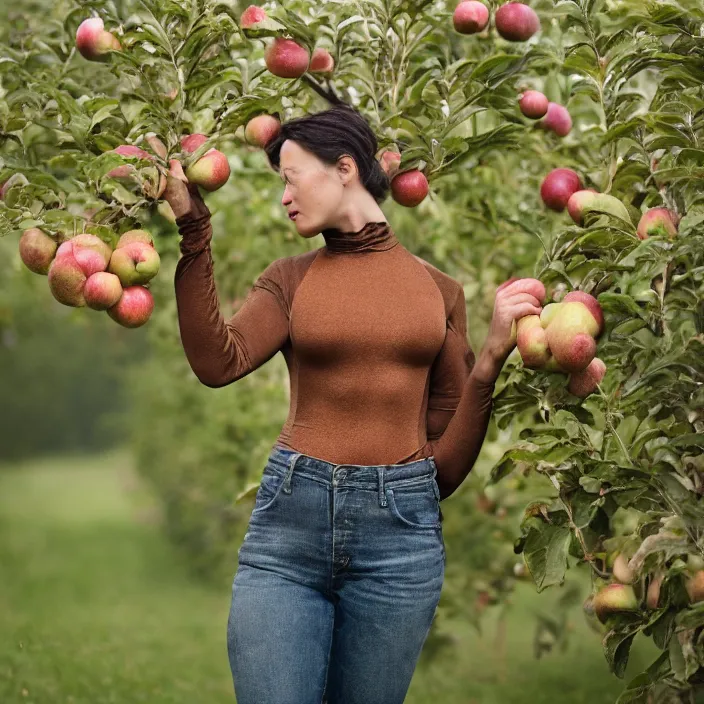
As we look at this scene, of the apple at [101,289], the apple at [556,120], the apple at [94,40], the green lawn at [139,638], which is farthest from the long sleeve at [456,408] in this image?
the green lawn at [139,638]

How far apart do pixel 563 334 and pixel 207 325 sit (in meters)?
0.68

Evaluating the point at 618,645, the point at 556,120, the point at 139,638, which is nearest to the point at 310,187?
the point at 556,120

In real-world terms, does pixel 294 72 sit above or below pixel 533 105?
above

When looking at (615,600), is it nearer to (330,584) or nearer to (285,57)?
(330,584)

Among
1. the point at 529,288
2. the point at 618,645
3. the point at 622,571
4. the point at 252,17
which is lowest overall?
the point at 618,645

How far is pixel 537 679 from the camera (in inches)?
234

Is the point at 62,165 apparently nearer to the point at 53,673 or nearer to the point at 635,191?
the point at 635,191

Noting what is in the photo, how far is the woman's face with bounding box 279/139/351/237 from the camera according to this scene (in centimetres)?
245

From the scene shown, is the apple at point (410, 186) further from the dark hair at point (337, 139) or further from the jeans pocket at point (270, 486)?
the jeans pocket at point (270, 486)

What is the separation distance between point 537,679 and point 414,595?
12.5ft

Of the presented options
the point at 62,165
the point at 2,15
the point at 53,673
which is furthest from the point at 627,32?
the point at 53,673

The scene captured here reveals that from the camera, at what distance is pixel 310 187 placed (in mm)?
2445

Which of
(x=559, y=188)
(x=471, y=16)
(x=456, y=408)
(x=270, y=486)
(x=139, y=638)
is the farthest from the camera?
(x=139, y=638)

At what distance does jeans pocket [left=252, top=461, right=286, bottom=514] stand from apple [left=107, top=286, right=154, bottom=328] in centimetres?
39
